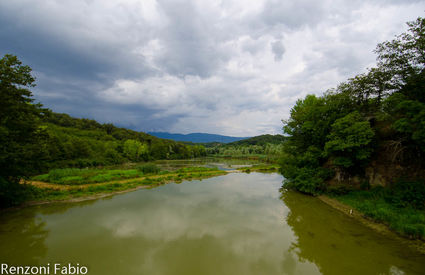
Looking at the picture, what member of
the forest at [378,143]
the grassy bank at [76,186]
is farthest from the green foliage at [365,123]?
the grassy bank at [76,186]

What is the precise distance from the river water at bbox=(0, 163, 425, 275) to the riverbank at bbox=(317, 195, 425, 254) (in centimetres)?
55

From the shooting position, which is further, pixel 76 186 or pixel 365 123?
pixel 76 186

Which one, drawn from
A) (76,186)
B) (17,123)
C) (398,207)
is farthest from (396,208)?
(76,186)

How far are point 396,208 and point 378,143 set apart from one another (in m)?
6.98

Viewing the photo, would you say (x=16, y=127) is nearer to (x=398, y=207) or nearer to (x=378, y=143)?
(x=398, y=207)

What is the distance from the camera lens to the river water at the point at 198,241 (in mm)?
8078

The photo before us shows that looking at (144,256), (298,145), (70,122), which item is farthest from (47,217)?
(70,122)

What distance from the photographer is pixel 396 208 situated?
1265cm

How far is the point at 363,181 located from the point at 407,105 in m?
8.49

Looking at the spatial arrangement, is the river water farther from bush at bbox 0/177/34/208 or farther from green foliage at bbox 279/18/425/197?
green foliage at bbox 279/18/425/197

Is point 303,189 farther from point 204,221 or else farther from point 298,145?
point 204,221

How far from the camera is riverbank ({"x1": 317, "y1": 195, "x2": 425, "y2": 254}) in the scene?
9656 millimetres

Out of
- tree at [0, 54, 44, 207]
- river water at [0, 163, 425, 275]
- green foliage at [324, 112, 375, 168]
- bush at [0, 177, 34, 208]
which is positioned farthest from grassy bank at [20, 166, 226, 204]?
green foliage at [324, 112, 375, 168]

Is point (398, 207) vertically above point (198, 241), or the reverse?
point (398, 207)
